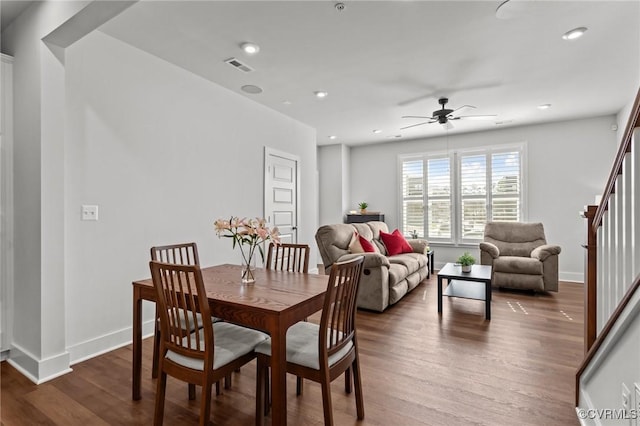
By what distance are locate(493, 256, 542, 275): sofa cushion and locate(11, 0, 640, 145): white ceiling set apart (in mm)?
2228

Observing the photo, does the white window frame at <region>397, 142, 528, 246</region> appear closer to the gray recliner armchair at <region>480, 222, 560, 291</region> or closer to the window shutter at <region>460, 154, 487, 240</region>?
the window shutter at <region>460, 154, 487, 240</region>

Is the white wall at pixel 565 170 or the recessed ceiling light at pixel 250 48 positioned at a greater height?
the recessed ceiling light at pixel 250 48

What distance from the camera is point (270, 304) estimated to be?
1.63 m

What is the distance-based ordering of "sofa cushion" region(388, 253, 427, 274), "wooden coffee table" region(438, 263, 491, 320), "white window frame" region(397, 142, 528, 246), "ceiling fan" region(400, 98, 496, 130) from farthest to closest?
1. "white window frame" region(397, 142, 528, 246)
2. "sofa cushion" region(388, 253, 427, 274)
3. "ceiling fan" region(400, 98, 496, 130)
4. "wooden coffee table" region(438, 263, 491, 320)

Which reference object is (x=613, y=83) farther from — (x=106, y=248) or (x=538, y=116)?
(x=106, y=248)

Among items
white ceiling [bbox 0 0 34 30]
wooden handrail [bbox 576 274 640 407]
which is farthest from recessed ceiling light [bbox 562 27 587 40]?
white ceiling [bbox 0 0 34 30]

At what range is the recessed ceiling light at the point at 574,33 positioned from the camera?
2.69 m

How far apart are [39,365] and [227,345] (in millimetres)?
1574

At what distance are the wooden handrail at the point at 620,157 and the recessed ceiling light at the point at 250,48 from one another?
2.71m

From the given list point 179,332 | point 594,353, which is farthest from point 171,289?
point 594,353

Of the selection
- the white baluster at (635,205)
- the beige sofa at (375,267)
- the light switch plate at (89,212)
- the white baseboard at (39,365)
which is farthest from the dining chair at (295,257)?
the white baluster at (635,205)

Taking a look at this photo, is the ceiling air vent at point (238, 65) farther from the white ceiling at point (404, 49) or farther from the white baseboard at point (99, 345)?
the white baseboard at point (99, 345)

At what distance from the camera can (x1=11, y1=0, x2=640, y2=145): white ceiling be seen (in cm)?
246
